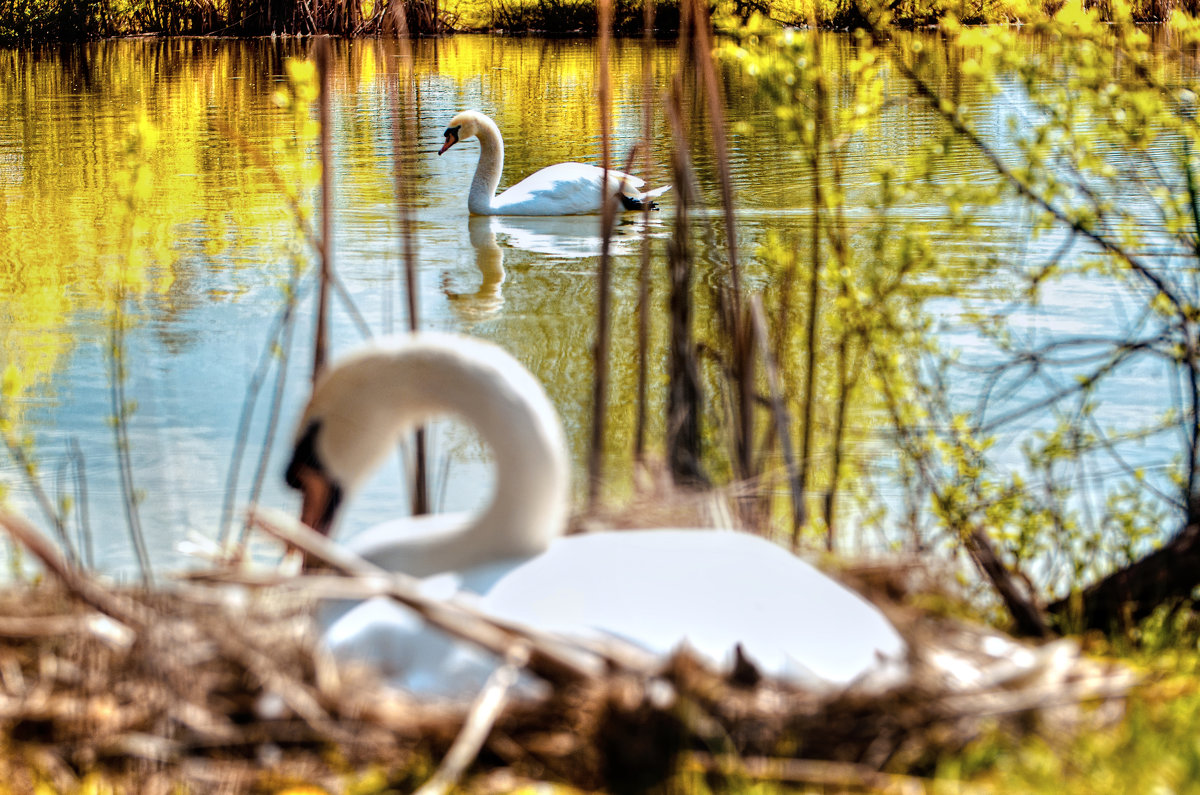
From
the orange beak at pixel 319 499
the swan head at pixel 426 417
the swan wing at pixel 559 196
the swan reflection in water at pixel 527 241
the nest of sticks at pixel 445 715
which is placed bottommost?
the swan reflection in water at pixel 527 241

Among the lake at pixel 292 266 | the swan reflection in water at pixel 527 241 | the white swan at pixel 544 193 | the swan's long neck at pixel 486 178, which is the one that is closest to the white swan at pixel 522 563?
the lake at pixel 292 266

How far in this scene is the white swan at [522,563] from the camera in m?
2.44

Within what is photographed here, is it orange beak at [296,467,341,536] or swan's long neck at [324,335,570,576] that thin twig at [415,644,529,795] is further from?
orange beak at [296,467,341,536]

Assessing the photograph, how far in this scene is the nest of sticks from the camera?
2.13 meters

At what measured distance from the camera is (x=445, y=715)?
2191mm

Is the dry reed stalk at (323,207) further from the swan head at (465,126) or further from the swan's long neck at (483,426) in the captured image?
the swan head at (465,126)

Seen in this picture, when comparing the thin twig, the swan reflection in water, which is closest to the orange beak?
the thin twig

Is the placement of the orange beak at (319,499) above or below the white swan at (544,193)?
above

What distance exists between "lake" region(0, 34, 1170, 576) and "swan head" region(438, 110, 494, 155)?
50 centimetres

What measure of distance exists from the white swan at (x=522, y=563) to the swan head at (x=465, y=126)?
1135cm

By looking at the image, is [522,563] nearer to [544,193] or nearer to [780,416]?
[780,416]

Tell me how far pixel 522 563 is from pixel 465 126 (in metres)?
12.2

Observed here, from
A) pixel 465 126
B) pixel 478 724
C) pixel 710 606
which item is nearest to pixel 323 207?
pixel 710 606

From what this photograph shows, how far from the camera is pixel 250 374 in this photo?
287 inches
